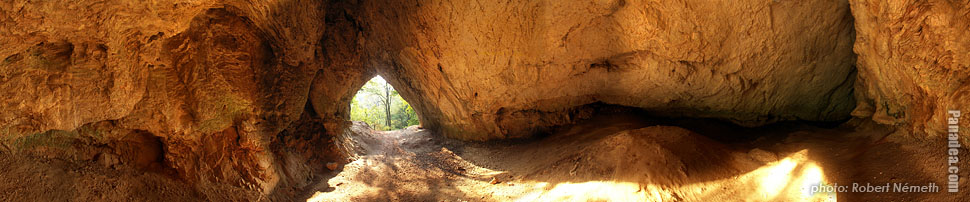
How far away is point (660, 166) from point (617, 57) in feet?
6.62

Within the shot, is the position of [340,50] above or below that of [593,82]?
above

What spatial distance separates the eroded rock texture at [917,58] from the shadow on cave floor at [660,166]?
21cm

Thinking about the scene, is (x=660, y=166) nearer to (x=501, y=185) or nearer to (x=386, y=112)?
(x=501, y=185)

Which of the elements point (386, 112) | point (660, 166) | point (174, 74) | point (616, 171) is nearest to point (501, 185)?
point (616, 171)

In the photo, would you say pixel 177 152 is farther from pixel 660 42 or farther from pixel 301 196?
pixel 660 42

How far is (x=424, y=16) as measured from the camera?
5.31 meters

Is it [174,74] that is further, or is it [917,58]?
[174,74]

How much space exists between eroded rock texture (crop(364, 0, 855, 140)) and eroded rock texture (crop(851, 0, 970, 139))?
69cm

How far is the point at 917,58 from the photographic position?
286cm

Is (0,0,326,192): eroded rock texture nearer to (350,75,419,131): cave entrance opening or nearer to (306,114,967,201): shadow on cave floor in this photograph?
(306,114,967,201): shadow on cave floor

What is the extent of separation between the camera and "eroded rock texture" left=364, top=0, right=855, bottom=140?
13.8 feet

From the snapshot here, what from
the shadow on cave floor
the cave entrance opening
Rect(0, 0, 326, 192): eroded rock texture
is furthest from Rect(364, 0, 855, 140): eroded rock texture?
the cave entrance opening

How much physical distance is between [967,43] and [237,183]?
Answer: 5.48 m

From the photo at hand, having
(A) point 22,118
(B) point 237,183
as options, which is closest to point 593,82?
(B) point 237,183
